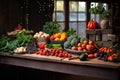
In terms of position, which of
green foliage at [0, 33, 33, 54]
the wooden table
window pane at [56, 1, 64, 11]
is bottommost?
the wooden table

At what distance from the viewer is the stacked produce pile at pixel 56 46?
4566mm

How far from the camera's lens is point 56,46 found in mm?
5227

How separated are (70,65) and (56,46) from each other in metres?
0.87

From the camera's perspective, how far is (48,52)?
4.94 meters

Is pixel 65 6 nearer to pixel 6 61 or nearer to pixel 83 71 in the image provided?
pixel 6 61

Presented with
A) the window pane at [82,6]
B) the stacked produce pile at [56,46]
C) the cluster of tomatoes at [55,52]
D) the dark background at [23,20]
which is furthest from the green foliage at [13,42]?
the window pane at [82,6]

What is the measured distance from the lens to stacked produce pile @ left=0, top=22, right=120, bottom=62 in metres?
4.57

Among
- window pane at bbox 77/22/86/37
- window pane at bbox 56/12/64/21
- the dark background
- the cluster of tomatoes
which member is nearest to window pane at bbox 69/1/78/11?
window pane at bbox 56/12/64/21

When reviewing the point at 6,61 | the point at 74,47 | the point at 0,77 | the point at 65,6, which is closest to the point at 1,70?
the point at 0,77

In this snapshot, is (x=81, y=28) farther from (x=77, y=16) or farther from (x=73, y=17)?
(x=73, y=17)

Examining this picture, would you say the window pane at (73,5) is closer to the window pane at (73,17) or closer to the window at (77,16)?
the window at (77,16)

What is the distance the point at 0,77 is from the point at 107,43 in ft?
8.01

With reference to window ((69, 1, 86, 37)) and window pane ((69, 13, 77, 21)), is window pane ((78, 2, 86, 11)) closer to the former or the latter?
window ((69, 1, 86, 37))

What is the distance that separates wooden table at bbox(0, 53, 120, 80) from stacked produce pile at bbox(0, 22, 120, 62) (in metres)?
0.13
